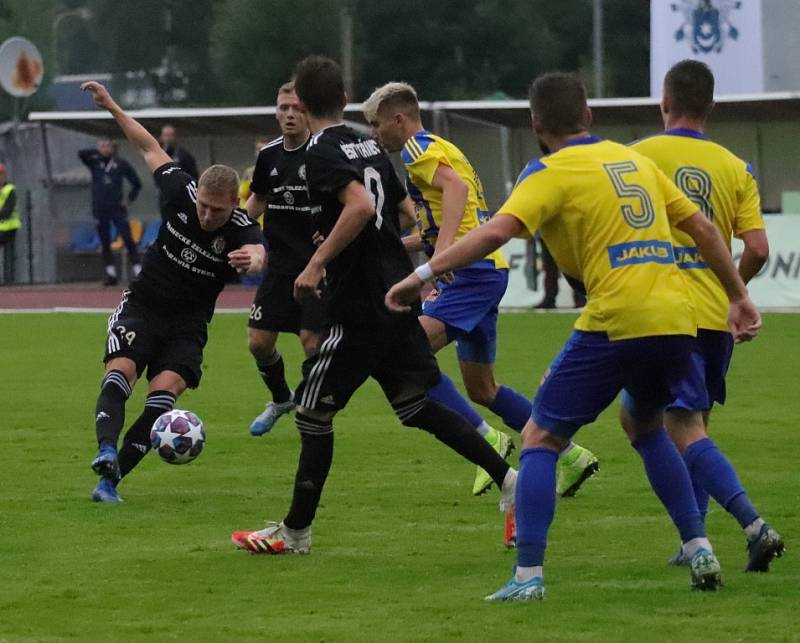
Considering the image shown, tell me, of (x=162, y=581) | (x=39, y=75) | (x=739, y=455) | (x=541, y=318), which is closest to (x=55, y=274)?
(x=39, y=75)

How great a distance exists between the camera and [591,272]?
20.8ft

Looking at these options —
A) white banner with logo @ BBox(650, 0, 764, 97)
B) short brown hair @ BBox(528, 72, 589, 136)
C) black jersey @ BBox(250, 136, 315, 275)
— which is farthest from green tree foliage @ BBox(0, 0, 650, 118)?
short brown hair @ BBox(528, 72, 589, 136)

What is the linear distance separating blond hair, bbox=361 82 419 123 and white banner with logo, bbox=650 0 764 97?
20.0 m

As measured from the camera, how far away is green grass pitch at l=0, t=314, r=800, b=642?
6.11 metres

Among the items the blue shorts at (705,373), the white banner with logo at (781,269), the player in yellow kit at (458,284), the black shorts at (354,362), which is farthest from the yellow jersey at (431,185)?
the white banner with logo at (781,269)

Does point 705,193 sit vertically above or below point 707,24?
below

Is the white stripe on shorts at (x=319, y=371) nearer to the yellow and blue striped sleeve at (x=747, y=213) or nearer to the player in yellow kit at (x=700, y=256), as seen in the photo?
the player in yellow kit at (x=700, y=256)

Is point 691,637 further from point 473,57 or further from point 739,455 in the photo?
point 473,57

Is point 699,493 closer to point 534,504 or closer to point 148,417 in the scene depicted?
point 534,504

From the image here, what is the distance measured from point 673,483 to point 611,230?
104 centimetres

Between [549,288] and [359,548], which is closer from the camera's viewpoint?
[359,548]

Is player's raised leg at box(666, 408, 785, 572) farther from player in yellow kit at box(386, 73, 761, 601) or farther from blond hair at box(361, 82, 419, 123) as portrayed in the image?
blond hair at box(361, 82, 419, 123)

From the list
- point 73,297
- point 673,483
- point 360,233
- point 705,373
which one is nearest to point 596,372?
point 673,483

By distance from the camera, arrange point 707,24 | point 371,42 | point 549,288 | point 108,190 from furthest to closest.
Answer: point 371,42
point 108,190
point 707,24
point 549,288
